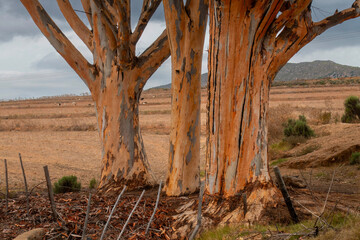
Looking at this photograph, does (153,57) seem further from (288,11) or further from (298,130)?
(298,130)

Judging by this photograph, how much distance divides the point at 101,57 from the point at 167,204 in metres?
3.30

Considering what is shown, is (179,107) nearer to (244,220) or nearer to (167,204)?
(167,204)

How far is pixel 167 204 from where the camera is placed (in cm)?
600

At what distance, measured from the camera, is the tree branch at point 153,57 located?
309 inches

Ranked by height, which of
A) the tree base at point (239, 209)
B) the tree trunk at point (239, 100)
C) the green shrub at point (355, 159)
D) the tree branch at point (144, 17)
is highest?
the tree branch at point (144, 17)

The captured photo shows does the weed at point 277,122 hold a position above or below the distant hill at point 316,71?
below

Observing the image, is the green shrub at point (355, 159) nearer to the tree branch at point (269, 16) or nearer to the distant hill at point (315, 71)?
the tree branch at point (269, 16)

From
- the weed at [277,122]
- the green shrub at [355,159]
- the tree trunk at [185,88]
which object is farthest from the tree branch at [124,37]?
the weed at [277,122]

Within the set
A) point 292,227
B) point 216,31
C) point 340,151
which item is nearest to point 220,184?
point 292,227

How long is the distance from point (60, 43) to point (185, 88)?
9.29ft

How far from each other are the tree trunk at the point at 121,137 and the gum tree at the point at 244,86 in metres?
2.78

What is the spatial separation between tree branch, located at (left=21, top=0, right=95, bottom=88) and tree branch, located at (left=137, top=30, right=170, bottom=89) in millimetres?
957

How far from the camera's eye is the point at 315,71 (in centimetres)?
14338

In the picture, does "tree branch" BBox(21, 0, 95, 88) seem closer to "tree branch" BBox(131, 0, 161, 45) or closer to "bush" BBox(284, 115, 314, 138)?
"tree branch" BBox(131, 0, 161, 45)
